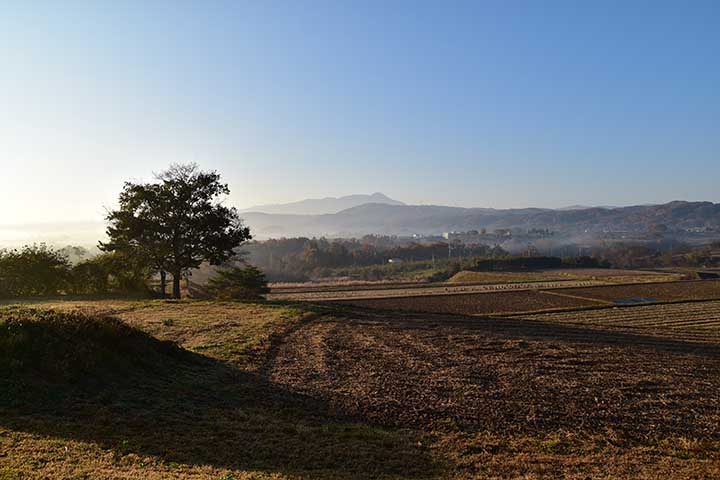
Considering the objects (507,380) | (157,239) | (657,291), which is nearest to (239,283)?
(157,239)

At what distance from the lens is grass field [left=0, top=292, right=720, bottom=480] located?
27.9 feet

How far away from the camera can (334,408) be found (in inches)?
478

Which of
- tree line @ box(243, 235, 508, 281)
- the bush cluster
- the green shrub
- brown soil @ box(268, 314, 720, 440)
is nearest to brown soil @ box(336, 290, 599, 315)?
the green shrub

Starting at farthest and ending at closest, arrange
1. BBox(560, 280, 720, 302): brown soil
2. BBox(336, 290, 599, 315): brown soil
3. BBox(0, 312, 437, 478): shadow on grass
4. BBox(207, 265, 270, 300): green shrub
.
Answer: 1. BBox(560, 280, 720, 302): brown soil
2. BBox(336, 290, 599, 315): brown soil
3. BBox(207, 265, 270, 300): green shrub
4. BBox(0, 312, 437, 478): shadow on grass

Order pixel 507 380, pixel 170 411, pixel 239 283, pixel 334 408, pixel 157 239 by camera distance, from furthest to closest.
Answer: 1. pixel 239 283
2. pixel 157 239
3. pixel 507 380
4. pixel 334 408
5. pixel 170 411

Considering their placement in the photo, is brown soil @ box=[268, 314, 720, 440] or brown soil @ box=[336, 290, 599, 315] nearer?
brown soil @ box=[268, 314, 720, 440]

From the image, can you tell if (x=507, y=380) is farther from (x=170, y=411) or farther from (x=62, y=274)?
(x=62, y=274)

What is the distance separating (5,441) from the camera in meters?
8.10

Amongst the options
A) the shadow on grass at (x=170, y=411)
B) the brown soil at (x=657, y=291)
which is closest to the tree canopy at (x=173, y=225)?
the shadow on grass at (x=170, y=411)

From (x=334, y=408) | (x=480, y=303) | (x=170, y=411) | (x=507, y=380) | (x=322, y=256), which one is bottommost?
(x=480, y=303)

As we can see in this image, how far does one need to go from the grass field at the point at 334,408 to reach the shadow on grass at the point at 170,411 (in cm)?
4

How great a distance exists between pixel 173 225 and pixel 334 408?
2855cm

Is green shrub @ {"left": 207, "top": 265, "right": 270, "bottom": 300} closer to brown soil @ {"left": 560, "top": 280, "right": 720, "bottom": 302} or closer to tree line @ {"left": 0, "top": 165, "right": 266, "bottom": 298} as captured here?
tree line @ {"left": 0, "top": 165, "right": 266, "bottom": 298}

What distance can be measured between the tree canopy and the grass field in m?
17.5
